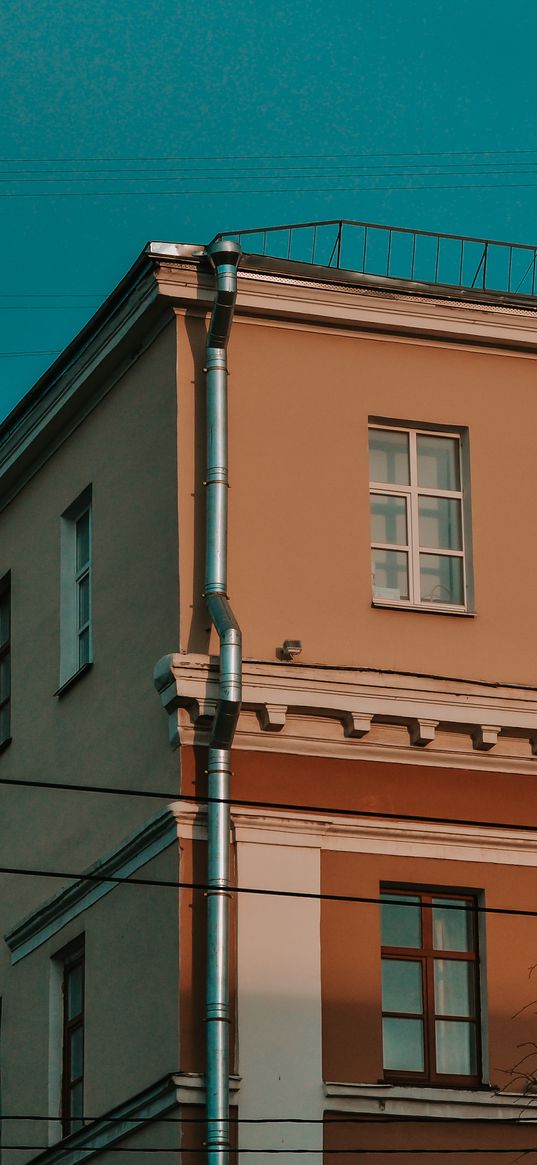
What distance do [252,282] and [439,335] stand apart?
1.82 metres

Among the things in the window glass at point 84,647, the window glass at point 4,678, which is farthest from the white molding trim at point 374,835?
the window glass at point 4,678

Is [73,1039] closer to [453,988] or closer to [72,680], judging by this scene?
[72,680]

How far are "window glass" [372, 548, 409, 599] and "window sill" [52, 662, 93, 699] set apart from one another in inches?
106

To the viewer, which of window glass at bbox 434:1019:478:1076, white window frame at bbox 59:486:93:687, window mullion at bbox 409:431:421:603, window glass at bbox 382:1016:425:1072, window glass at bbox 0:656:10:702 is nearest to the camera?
window glass at bbox 382:1016:425:1072

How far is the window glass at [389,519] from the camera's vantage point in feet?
70.2

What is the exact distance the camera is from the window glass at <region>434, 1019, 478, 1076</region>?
65.2 ft

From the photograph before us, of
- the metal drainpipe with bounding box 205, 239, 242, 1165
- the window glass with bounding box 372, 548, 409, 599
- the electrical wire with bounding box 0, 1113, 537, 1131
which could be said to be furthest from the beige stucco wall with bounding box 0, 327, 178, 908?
the electrical wire with bounding box 0, 1113, 537, 1131

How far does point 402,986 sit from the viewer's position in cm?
2011

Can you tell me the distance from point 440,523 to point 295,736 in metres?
2.73

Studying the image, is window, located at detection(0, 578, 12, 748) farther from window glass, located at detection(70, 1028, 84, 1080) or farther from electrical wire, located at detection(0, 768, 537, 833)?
Answer: window glass, located at detection(70, 1028, 84, 1080)

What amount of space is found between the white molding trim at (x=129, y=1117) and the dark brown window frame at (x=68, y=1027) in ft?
1.14

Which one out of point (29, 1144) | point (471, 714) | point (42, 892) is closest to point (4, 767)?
point (42, 892)

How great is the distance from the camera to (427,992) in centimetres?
2011

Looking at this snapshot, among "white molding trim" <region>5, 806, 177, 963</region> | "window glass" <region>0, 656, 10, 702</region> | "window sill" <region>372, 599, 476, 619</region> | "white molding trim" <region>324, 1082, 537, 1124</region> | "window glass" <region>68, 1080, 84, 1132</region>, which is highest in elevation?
"window glass" <region>0, 656, 10, 702</region>
